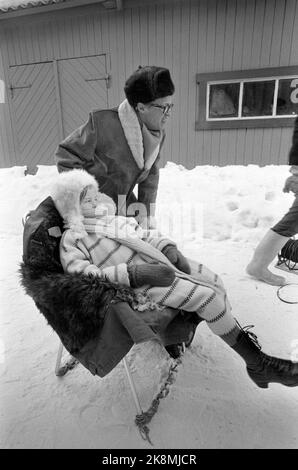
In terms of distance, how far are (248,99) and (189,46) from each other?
114cm

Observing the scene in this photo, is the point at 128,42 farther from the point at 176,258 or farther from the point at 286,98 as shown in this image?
the point at 176,258

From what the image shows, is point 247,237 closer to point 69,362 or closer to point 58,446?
point 69,362

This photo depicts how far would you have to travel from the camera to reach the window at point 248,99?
14.5ft

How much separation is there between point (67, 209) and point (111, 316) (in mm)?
484

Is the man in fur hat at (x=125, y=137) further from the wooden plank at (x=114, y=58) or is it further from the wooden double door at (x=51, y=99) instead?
the wooden double door at (x=51, y=99)

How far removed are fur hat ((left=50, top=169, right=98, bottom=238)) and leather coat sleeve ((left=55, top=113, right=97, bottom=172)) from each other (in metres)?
0.21

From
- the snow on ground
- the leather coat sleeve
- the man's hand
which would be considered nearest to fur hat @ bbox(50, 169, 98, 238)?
the leather coat sleeve


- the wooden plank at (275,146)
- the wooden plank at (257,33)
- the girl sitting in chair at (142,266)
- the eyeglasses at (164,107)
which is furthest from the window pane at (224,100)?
the girl sitting in chair at (142,266)

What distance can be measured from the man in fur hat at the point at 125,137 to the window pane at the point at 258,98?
3.54 m

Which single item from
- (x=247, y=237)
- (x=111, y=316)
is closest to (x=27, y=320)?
(x=111, y=316)

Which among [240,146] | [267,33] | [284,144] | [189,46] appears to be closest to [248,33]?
[267,33]

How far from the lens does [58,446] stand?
1.15m

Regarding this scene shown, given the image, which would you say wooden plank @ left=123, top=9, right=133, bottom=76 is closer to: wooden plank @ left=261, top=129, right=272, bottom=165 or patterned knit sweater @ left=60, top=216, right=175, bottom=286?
wooden plank @ left=261, top=129, right=272, bottom=165

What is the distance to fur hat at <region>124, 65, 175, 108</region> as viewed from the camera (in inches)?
55.4
